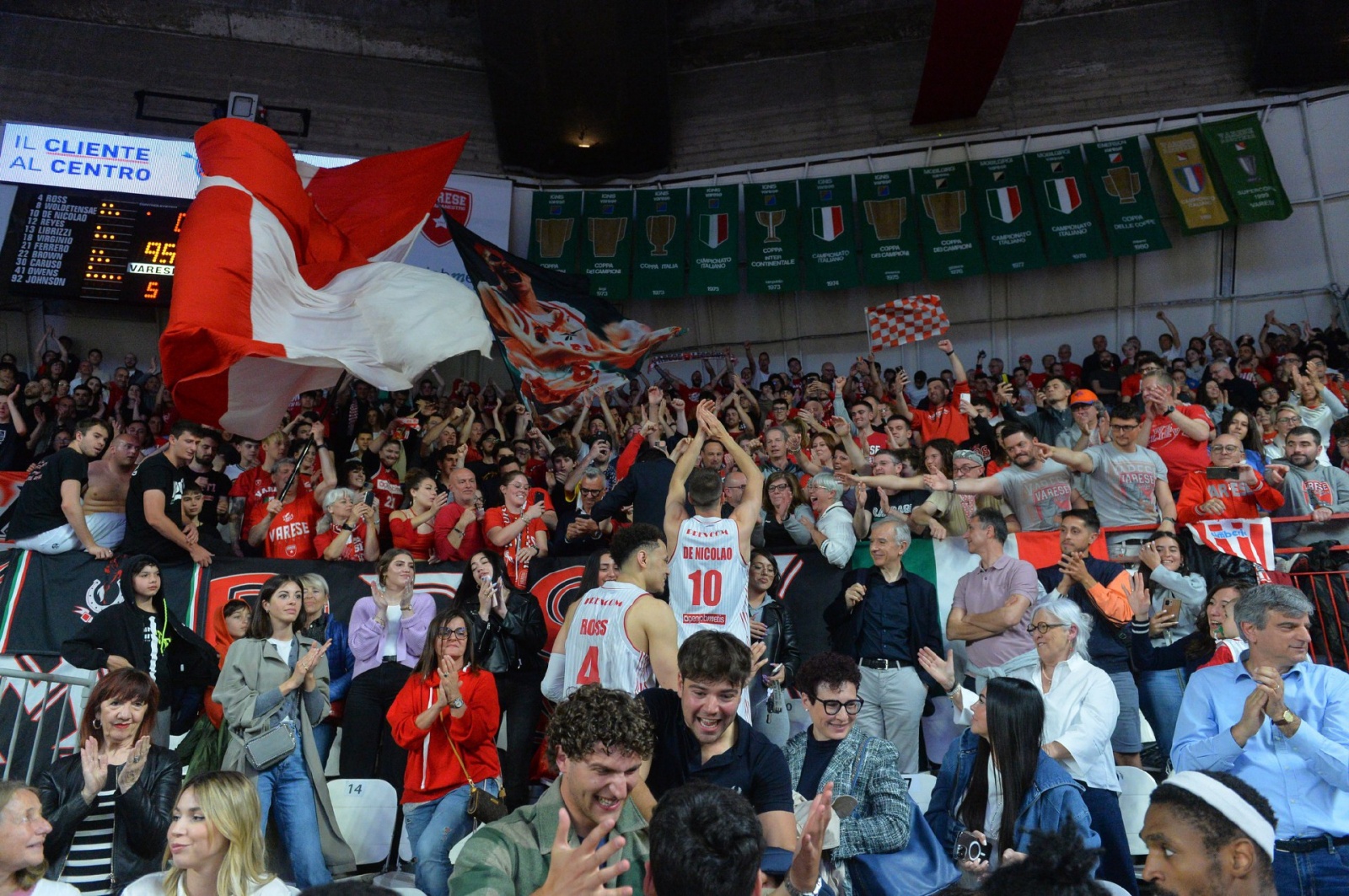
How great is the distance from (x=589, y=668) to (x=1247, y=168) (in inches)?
625

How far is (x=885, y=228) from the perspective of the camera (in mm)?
17562

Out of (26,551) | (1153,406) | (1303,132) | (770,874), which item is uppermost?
(1303,132)

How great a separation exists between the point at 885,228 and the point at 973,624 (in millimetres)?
12257

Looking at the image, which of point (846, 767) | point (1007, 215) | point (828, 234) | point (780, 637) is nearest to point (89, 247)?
point (828, 234)

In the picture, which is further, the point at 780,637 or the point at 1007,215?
the point at 1007,215

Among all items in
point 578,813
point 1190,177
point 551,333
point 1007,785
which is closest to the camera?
point 578,813

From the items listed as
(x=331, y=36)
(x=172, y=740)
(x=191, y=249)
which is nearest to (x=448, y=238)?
(x=331, y=36)

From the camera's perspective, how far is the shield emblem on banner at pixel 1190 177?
16.8m

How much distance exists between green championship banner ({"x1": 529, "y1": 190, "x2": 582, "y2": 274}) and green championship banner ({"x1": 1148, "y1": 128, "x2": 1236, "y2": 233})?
9.55m

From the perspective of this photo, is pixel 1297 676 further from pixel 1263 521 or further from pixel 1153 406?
pixel 1153 406

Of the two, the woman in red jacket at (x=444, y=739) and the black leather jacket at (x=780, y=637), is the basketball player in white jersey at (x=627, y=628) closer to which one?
the woman in red jacket at (x=444, y=739)

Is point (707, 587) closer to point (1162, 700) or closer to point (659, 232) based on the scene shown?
point (1162, 700)

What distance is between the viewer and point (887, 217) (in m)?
17.6

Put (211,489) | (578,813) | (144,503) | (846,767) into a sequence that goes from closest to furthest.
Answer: (578,813), (846,767), (144,503), (211,489)
